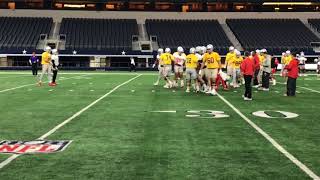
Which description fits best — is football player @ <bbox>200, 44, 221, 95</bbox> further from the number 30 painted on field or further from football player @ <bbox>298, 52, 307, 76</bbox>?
football player @ <bbox>298, 52, 307, 76</bbox>

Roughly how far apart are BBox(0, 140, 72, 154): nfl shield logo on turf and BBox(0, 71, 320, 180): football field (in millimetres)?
203

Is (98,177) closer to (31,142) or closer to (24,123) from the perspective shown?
(31,142)

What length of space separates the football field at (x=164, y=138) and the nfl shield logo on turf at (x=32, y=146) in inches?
8.0

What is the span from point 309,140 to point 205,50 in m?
12.3

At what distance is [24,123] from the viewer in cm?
1078

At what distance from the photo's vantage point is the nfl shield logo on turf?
7.68m

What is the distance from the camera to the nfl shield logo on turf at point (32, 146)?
25.2 ft

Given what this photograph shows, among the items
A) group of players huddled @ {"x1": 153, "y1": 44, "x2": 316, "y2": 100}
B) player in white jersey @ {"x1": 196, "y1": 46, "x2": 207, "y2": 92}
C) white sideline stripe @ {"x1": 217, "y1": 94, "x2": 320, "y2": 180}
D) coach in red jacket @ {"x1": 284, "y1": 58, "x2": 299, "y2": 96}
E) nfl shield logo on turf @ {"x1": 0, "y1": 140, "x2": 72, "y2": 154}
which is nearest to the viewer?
white sideline stripe @ {"x1": 217, "y1": 94, "x2": 320, "y2": 180}

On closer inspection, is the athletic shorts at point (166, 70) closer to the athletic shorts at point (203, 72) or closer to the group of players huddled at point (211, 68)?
the group of players huddled at point (211, 68)

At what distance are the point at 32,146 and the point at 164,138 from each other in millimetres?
2384

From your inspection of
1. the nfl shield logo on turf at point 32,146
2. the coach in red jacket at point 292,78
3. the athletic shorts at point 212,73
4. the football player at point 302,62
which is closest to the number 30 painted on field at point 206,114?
the nfl shield logo on turf at point 32,146

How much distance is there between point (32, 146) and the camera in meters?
8.09

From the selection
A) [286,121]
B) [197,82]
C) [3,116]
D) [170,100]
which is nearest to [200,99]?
[170,100]

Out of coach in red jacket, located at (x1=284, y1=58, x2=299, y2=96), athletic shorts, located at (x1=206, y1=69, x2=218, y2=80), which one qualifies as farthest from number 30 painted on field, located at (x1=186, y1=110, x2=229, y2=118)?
coach in red jacket, located at (x1=284, y1=58, x2=299, y2=96)
